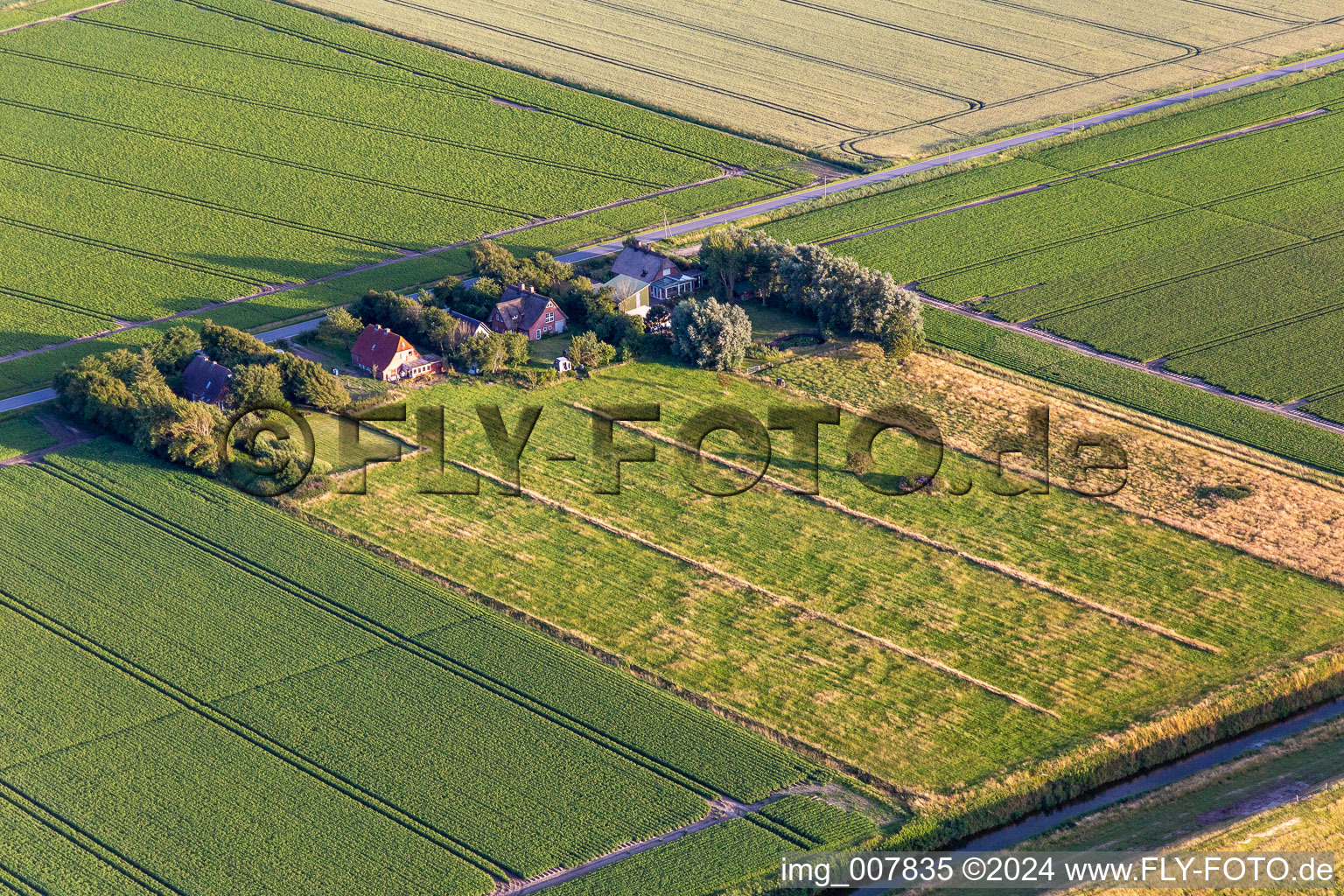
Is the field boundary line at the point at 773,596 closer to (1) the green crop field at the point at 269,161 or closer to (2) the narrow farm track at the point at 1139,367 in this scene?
(1) the green crop field at the point at 269,161

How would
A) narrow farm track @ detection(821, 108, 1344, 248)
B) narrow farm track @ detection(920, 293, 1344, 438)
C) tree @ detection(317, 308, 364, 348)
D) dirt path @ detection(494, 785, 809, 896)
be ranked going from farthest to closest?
narrow farm track @ detection(821, 108, 1344, 248) < tree @ detection(317, 308, 364, 348) < narrow farm track @ detection(920, 293, 1344, 438) < dirt path @ detection(494, 785, 809, 896)

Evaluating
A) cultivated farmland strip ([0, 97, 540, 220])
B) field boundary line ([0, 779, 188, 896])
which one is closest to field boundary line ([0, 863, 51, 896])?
field boundary line ([0, 779, 188, 896])

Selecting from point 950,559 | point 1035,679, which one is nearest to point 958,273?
point 950,559

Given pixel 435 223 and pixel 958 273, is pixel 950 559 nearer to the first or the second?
pixel 958 273

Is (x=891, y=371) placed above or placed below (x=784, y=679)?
above

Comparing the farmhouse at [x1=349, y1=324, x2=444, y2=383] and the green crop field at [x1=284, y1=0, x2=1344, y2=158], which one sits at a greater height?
the green crop field at [x1=284, y1=0, x2=1344, y2=158]

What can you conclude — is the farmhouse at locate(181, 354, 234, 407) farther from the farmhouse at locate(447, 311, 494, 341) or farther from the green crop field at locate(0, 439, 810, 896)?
the farmhouse at locate(447, 311, 494, 341)

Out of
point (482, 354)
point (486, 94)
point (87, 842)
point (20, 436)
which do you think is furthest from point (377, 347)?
point (486, 94)

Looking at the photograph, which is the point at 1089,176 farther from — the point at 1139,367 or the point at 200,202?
the point at 200,202
